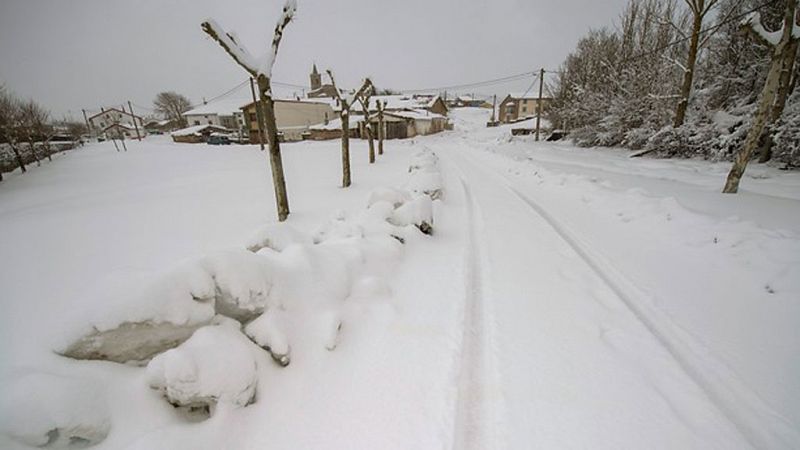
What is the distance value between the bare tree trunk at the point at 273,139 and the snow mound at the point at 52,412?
5.81 m

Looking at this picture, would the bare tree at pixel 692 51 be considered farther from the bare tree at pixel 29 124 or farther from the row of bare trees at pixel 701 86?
the bare tree at pixel 29 124

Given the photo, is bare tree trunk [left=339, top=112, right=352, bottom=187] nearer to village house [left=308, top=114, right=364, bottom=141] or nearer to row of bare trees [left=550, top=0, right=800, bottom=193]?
row of bare trees [left=550, top=0, right=800, bottom=193]

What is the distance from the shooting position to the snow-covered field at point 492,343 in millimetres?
2104

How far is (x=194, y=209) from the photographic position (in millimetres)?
10008

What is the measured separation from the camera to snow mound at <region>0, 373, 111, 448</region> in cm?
164

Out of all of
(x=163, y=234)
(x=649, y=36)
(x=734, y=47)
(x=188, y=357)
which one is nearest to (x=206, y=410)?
(x=188, y=357)

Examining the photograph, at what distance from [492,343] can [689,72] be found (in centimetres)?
1891

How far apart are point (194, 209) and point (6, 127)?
2795 cm

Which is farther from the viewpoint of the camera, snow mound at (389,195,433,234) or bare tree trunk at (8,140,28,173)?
bare tree trunk at (8,140,28,173)

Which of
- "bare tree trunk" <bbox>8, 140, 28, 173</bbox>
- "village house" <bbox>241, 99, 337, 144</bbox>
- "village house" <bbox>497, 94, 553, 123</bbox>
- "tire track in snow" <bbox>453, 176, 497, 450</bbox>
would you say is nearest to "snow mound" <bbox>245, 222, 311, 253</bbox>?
"tire track in snow" <bbox>453, 176, 497, 450</bbox>

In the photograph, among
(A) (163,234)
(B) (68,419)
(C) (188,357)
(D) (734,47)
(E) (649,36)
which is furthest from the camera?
(E) (649,36)

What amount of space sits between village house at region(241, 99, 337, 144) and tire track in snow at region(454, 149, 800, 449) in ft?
139

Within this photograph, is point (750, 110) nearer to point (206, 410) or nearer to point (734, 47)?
point (734, 47)

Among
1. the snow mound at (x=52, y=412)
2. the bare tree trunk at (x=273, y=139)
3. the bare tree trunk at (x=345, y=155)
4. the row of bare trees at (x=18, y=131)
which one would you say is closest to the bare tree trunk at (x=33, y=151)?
the row of bare trees at (x=18, y=131)
